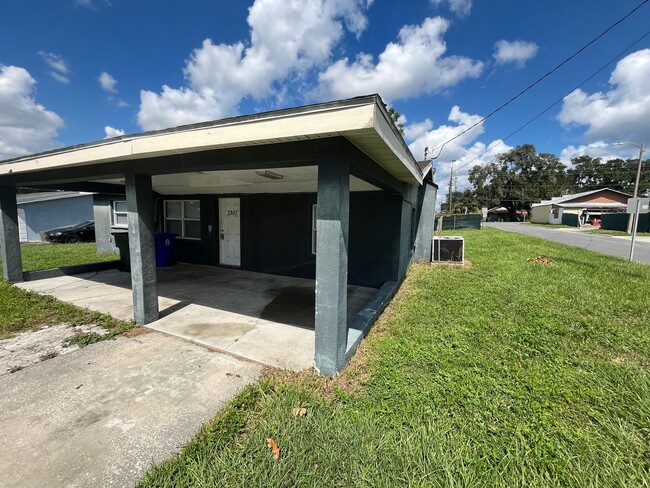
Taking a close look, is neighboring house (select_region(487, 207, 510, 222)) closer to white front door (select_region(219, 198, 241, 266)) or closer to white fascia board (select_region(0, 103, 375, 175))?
white front door (select_region(219, 198, 241, 266))

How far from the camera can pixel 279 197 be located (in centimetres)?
698

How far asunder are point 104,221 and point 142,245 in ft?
27.5

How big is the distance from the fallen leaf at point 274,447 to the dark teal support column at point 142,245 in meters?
2.98

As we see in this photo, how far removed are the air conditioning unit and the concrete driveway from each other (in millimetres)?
7069

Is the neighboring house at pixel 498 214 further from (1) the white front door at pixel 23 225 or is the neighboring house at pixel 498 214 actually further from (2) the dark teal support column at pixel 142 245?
(1) the white front door at pixel 23 225

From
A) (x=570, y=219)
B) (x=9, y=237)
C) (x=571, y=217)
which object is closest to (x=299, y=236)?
(x=9, y=237)

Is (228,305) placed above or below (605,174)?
below

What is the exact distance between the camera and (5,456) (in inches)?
73.2

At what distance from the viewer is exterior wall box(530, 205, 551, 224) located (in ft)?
127

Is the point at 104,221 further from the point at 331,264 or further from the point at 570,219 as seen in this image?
the point at 570,219

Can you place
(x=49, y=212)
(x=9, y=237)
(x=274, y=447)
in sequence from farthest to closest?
(x=49, y=212)
(x=9, y=237)
(x=274, y=447)

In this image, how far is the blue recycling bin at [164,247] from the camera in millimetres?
7922

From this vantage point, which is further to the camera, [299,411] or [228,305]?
[228,305]

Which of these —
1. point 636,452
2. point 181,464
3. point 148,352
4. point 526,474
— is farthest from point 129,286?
point 636,452
